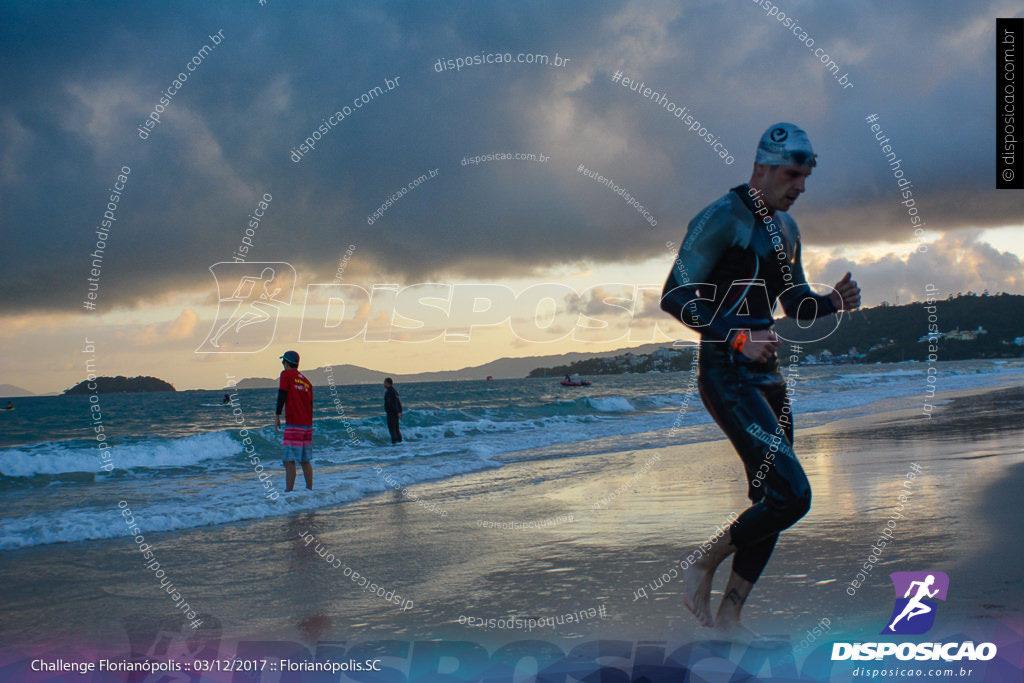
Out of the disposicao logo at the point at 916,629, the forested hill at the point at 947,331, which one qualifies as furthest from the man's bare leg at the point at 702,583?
the forested hill at the point at 947,331

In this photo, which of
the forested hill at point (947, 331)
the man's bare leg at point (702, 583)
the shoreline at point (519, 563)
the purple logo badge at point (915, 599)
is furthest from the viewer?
the forested hill at point (947, 331)

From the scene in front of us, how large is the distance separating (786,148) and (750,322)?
66cm

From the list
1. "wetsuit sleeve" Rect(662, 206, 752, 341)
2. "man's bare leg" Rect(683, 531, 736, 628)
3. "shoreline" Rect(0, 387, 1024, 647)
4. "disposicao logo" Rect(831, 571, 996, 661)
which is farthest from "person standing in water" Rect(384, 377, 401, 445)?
"wetsuit sleeve" Rect(662, 206, 752, 341)

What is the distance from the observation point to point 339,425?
87.7 ft

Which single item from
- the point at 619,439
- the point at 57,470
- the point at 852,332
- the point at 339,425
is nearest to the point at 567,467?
the point at 619,439

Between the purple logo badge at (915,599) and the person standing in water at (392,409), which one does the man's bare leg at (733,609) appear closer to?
the purple logo badge at (915,599)

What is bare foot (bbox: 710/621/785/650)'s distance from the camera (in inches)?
109

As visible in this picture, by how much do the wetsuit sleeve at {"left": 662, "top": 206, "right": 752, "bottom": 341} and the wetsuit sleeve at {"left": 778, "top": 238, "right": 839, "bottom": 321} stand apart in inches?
16.5

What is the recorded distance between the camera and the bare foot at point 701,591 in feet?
9.52

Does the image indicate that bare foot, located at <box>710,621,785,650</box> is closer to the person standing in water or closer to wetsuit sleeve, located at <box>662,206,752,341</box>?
wetsuit sleeve, located at <box>662,206,752,341</box>

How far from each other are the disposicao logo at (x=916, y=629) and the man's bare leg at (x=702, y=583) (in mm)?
489

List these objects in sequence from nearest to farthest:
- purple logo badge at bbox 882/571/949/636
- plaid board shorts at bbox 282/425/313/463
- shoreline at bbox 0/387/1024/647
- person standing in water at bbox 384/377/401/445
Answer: purple logo badge at bbox 882/571/949/636 → shoreline at bbox 0/387/1024/647 → plaid board shorts at bbox 282/425/313/463 → person standing in water at bbox 384/377/401/445

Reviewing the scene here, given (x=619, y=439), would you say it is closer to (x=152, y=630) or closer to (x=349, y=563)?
(x=349, y=563)

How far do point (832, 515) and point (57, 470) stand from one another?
16.4 m
